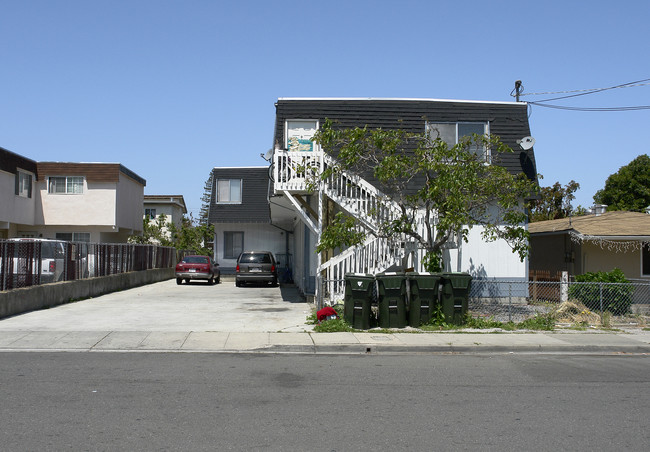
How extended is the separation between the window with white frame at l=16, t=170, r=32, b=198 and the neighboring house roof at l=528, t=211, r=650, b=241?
2480cm

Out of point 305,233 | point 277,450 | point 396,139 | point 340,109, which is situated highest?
point 340,109

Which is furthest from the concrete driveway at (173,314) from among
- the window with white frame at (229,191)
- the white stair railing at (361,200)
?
the window with white frame at (229,191)

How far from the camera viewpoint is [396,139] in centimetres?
1452

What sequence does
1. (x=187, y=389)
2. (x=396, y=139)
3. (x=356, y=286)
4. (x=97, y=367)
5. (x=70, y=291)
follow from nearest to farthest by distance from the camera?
(x=187, y=389) < (x=97, y=367) < (x=356, y=286) < (x=396, y=139) < (x=70, y=291)

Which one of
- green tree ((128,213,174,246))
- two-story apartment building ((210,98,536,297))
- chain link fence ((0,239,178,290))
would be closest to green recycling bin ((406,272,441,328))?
two-story apartment building ((210,98,536,297))

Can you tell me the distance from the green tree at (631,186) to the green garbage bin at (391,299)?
34688 mm

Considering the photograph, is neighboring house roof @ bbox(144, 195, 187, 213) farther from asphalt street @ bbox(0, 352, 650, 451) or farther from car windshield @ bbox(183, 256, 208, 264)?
asphalt street @ bbox(0, 352, 650, 451)

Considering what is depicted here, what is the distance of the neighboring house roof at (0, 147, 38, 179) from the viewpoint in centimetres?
2933

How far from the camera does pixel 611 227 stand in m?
19.1

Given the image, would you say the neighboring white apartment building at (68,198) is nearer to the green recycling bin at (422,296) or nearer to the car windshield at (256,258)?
the car windshield at (256,258)

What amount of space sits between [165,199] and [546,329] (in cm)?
4420

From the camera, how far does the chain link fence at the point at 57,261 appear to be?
48.7ft

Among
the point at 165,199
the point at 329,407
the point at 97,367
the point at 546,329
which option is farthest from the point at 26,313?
the point at 165,199

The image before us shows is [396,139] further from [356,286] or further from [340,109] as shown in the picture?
[340,109]
